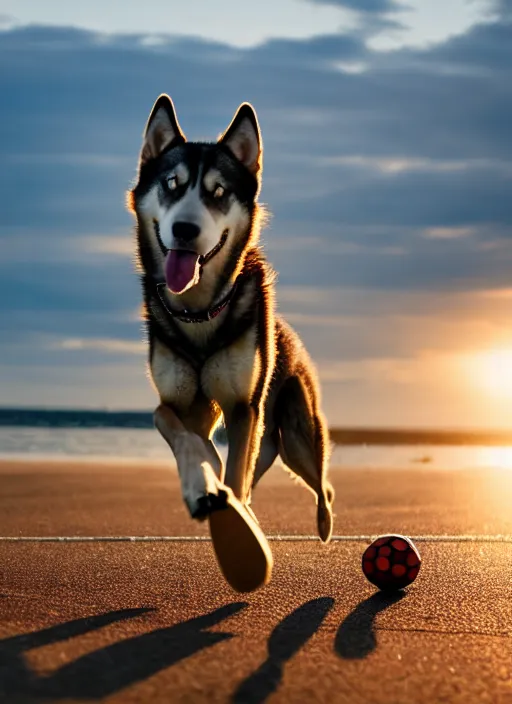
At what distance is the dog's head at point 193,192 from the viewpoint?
17.1 ft

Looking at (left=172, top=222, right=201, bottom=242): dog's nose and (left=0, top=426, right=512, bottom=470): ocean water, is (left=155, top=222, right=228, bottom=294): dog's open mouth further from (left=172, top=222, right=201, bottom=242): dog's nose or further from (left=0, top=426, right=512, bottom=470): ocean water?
(left=0, top=426, right=512, bottom=470): ocean water

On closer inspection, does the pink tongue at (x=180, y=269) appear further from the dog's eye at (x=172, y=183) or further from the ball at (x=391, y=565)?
the ball at (x=391, y=565)

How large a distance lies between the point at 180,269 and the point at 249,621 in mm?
1792

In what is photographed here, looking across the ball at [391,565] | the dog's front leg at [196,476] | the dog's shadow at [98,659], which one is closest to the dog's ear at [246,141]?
the dog's front leg at [196,476]

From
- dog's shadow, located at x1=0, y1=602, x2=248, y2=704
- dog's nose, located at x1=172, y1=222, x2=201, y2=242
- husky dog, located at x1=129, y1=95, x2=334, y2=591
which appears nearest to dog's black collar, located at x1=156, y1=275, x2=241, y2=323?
husky dog, located at x1=129, y1=95, x2=334, y2=591

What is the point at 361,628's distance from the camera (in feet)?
14.6

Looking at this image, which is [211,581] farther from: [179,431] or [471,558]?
[471,558]

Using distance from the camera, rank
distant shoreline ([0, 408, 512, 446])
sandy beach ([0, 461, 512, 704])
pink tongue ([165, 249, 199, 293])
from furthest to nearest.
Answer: distant shoreline ([0, 408, 512, 446]) → pink tongue ([165, 249, 199, 293]) → sandy beach ([0, 461, 512, 704])

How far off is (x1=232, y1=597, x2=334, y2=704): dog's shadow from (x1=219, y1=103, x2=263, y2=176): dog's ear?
7.84 feet

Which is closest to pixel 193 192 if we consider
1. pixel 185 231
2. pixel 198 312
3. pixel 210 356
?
pixel 185 231

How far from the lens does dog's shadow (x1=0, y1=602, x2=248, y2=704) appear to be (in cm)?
333

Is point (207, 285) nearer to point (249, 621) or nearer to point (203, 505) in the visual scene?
point (203, 505)

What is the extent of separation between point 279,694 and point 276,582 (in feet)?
7.71

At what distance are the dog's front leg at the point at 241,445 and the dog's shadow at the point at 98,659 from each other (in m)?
0.89
